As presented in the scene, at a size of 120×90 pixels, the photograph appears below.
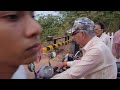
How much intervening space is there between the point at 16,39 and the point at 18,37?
0.02 metres

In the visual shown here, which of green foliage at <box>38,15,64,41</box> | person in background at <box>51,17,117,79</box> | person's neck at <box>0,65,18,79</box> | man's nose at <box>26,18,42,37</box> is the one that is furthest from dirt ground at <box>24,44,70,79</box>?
man's nose at <box>26,18,42,37</box>

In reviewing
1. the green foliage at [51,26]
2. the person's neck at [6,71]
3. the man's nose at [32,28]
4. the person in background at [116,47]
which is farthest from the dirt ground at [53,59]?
the person in background at [116,47]

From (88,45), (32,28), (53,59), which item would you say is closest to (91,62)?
(88,45)

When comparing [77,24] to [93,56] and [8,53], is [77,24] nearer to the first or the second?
[93,56]

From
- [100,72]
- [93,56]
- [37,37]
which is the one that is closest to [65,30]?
[93,56]

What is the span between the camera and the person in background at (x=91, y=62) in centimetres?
195

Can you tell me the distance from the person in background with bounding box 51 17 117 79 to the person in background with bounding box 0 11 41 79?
0.74 meters

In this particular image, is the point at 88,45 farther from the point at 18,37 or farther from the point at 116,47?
the point at 18,37

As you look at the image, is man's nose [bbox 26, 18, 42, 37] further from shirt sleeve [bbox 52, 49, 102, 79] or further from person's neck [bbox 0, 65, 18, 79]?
shirt sleeve [bbox 52, 49, 102, 79]

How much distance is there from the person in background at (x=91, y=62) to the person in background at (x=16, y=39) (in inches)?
29.2

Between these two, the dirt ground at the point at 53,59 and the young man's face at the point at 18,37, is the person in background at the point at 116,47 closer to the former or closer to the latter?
the dirt ground at the point at 53,59

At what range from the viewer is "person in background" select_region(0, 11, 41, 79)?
1107 mm

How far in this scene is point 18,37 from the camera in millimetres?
1147
